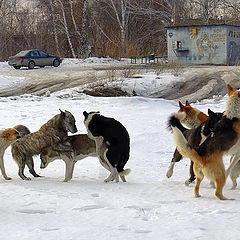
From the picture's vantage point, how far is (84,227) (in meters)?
5.01

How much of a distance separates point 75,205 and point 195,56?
32.7 metres

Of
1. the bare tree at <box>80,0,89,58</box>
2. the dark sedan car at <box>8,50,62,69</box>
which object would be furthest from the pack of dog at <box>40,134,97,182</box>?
the bare tree at <box>80,0,89,58</box>

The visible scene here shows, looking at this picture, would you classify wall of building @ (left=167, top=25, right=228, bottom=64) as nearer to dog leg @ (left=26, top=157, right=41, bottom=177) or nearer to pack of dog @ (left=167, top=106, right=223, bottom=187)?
pack of dog @ (left=167, top=106, right=223, bottom=187)

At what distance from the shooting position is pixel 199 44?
37.0 m

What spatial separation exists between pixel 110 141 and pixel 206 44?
30.4 metres

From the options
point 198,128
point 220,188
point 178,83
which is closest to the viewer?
point 220,188

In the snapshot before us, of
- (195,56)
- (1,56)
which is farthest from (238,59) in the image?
(1,56)

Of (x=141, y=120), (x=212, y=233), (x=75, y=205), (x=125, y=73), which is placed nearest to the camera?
(x=212, y=233)

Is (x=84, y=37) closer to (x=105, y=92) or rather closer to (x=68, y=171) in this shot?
(x=105, y=92)

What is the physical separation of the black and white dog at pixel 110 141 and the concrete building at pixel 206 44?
2966cm

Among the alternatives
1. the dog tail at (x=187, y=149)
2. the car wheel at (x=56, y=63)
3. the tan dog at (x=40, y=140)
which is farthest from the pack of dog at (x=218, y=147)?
the car wheel at (x=56, y=63)

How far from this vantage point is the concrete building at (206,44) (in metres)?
36.1

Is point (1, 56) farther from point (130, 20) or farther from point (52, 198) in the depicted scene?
point (52, 198)

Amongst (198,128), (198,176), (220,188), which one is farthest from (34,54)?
(220,188)
